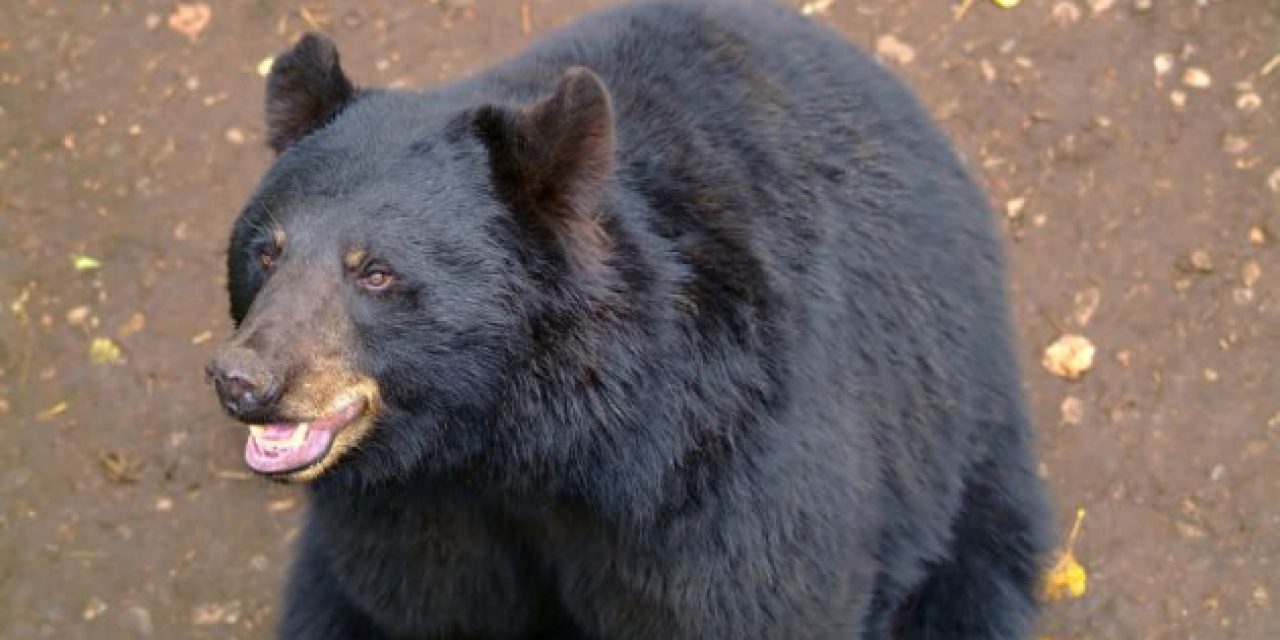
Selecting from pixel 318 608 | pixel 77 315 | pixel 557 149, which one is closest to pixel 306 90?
pixel 557 149

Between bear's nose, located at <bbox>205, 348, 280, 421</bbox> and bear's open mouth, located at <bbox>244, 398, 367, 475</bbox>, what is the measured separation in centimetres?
15

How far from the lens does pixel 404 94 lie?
3688mm

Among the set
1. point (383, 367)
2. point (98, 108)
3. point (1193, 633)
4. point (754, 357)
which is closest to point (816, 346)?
point (754, 357)

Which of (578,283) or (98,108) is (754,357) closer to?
(578,283)

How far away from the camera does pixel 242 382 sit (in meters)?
3.19

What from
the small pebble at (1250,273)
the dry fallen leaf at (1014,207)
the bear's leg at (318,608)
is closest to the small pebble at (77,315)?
the bear's leg at (318,608)

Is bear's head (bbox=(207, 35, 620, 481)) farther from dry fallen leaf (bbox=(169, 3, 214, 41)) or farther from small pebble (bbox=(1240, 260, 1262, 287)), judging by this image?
dry fallen leaf (bbox=(169, 3, 214, 41))

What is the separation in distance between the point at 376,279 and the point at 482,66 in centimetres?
333

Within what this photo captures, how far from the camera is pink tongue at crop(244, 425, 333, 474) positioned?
11.1 feet

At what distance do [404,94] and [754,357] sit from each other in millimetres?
957

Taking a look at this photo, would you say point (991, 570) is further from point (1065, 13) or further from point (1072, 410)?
point (1065, 13)

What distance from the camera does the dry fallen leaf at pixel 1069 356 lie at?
222 inches

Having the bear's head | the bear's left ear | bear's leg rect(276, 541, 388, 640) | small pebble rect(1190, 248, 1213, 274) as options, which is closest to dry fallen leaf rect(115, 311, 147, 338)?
bear's leg rect(276, 541, 388, 640)

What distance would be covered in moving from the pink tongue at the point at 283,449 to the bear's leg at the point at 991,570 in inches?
86.8
